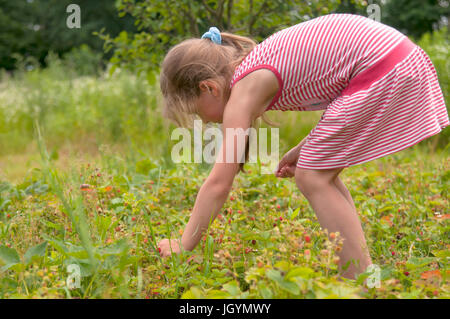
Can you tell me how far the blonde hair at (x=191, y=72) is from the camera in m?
1.84

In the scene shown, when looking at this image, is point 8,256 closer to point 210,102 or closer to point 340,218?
point 210,102

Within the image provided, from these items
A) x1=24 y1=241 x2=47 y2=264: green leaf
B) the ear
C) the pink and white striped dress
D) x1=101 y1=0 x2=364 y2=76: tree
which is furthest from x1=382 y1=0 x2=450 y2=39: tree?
x1=24 y1=241 x2=47 y2=264: green leaf

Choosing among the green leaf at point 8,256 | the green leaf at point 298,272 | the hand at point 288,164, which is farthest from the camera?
the hand at point 288,164

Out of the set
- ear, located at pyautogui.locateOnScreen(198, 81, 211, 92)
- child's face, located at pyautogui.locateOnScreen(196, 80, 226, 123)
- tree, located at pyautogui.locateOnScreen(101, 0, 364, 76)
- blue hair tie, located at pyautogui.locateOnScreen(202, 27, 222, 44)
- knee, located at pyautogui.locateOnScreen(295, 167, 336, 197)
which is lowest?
knee, located at pyautogui.locateOnScreen(295, 167, 336, 197)

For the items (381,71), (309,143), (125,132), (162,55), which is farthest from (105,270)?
(125,132)

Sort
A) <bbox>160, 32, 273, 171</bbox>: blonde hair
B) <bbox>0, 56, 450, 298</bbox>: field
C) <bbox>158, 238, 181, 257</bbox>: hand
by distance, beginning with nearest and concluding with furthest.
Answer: <bbox>0, 56, 450, 298</bbox>: field
<bbox>158, 238, 181, 257</bbox>: hand
<bbox>160, 32, 273, 171</bbox>: blonde hair

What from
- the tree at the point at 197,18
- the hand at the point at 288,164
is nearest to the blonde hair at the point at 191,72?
the hand at the point at 288,164

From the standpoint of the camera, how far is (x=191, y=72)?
184cm

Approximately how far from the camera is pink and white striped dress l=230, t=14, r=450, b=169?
5.28ft

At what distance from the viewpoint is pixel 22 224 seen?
6.35ft

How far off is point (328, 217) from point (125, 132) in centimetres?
371

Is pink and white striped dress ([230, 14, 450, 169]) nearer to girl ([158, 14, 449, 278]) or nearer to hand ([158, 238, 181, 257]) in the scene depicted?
girl ([158, 14, 449, 278])

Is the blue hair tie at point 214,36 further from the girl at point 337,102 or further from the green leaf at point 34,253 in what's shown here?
the green leaf at point 34,253

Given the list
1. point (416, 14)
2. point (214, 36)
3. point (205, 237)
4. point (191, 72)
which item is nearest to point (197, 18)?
point (214, 36)
